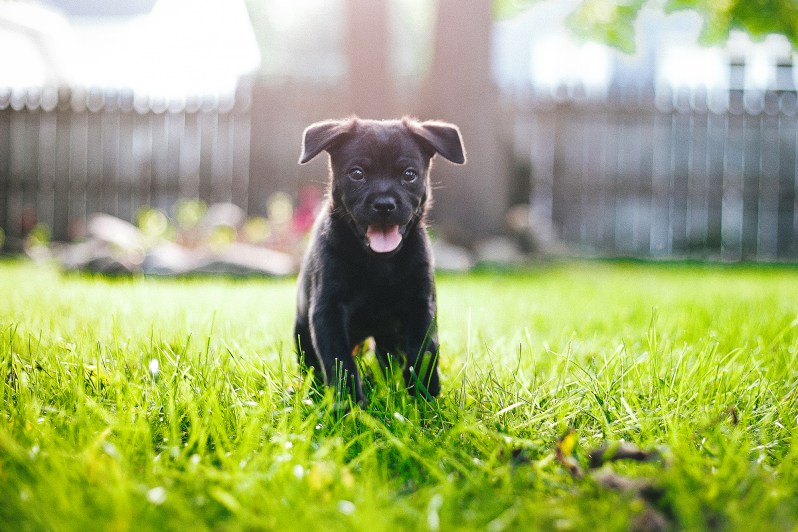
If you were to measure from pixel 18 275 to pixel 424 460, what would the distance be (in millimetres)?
5450

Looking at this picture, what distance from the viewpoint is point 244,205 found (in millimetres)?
10258

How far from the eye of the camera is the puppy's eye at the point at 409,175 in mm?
2586

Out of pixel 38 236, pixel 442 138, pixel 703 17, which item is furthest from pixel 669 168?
pixel 38 236

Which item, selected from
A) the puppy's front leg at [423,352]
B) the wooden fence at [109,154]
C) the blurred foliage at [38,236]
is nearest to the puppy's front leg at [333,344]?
the puppy's front leg at [423,352]

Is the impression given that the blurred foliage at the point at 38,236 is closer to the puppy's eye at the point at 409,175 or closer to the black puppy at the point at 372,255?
the black puppy at the point at 372,255

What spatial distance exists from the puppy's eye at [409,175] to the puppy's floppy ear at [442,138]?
0.13m

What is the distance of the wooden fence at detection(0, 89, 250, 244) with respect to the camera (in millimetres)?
10250

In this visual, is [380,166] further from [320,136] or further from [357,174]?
[320,136]

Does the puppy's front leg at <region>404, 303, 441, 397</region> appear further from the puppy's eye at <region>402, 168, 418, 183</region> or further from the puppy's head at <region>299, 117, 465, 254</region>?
the puppy's eye at <region>402, 168, 418, 183</region>

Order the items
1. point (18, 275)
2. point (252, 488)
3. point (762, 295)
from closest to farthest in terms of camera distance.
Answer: point (252, 488) < point (762, 295) < point (18, 275)

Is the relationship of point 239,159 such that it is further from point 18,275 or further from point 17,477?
point 17,477

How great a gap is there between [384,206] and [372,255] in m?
0.19

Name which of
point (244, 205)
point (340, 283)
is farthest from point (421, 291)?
point (244, 205)

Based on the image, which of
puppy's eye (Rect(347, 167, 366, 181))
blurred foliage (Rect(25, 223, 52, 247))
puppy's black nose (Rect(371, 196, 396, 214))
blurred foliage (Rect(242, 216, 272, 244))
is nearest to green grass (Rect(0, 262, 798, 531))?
puppy's black nose (Rect(371, 196, 396, 214))
